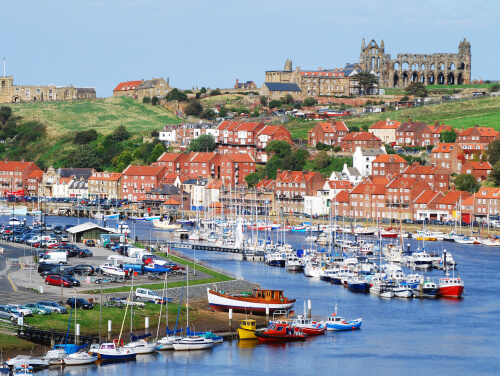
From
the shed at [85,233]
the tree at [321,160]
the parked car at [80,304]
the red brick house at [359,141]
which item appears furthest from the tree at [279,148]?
the parked car at [80,304]

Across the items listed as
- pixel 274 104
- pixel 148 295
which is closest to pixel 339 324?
pixel 148 295

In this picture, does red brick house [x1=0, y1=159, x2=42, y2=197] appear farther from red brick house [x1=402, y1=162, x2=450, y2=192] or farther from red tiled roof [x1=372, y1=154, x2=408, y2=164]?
red brick house [x1=402, y1=162, x2=450, y2=192]

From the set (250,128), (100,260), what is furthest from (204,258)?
(250,128)

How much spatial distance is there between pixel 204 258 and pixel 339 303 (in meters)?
20.4

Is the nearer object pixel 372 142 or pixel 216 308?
pixel 216 308

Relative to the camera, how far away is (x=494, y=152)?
365ft

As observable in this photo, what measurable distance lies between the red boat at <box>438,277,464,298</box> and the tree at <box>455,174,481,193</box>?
44757 mm

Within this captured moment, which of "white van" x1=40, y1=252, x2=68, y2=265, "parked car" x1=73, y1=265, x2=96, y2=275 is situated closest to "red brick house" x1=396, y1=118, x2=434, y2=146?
"white van" x1=40, y1=252, x2=68, y2=265

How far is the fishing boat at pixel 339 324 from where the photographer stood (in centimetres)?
5112

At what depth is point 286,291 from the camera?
6166 centimetres

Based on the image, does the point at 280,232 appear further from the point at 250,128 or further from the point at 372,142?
the point at 250,128

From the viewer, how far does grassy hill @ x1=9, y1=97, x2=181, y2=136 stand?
6417 inches

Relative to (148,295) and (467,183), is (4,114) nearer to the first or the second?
(467,183)

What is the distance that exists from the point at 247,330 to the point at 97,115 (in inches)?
5090
